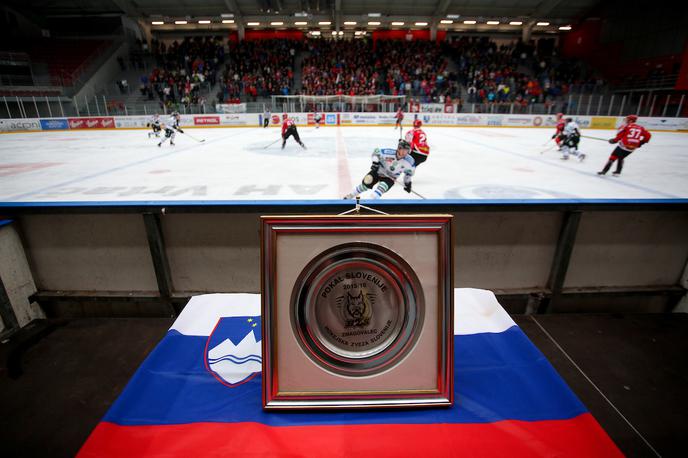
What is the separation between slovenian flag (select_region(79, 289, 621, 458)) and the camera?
0.84m

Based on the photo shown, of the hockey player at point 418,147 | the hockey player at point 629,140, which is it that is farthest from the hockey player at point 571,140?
the hockey player at point 418,147

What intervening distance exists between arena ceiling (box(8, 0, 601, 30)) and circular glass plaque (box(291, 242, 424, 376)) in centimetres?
3339

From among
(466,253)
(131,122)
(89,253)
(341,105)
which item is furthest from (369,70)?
(89,253)

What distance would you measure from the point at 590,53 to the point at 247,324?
41.5 m

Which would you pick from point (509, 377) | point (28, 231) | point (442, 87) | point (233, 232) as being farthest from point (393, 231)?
point (442, 87)

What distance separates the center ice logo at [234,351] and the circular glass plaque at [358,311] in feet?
1.03

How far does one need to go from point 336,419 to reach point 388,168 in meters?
4.41

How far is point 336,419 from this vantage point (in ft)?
3.01

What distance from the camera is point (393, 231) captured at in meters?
0.92

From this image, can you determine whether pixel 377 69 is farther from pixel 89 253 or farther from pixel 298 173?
pixel 89 253

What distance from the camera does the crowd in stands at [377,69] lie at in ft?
87.3

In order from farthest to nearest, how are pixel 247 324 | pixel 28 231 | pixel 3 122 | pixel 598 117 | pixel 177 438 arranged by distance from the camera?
pixel 598 117
pixel 3 122
pixel 28 231
pixel 247 324
pixel 177 438

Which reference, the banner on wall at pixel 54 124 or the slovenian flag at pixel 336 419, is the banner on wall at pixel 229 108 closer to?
the banner on wall at pixel 54 124

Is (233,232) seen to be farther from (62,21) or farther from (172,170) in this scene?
(62,21)
